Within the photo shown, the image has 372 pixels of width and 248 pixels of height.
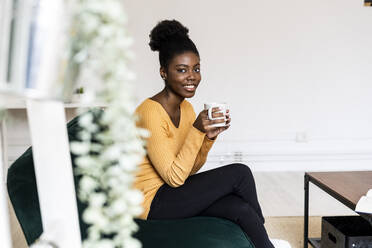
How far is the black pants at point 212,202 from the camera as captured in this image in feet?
4.71

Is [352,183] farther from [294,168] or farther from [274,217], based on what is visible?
[294,168]

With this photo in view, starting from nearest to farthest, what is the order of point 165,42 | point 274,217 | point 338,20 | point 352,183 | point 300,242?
point 165,42
point 352,183
point 300,242
point 274,217
point 338,20

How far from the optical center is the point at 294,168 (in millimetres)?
3957

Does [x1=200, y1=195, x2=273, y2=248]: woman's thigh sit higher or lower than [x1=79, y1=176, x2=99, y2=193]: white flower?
lower

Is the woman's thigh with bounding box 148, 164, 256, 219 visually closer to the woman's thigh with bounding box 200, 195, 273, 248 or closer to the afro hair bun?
the woman's thigh with bounding box 200, 195, 273, 248

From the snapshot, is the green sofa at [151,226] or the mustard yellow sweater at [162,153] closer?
the green sofa at [151,226]

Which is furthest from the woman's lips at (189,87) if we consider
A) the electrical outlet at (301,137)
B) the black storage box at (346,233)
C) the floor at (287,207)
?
the electrical outlet at (301,137)

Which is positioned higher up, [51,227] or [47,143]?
[47,143]

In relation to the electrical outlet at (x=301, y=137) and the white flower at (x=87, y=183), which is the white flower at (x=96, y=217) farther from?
the electrical outlet at (x=301, y=137)

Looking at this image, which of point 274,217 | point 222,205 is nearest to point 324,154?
point 274,217

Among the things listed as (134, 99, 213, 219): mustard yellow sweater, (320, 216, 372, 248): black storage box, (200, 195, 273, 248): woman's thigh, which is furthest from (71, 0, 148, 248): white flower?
(320, 216, 372, 248): black storage box

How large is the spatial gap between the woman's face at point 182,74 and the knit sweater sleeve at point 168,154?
184mm

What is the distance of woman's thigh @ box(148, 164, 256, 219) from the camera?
144cm

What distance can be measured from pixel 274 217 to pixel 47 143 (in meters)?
2.31
